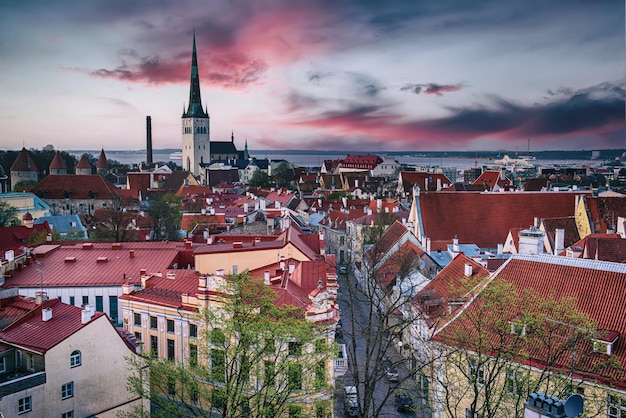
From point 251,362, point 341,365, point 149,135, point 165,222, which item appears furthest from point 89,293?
point 149,135

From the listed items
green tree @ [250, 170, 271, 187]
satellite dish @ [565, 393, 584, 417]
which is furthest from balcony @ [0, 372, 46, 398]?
green tree @ [250, 170, 271, 187]

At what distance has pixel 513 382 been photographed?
16656 mm

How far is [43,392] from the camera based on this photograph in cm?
1962

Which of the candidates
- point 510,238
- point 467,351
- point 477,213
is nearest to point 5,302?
point 467,351

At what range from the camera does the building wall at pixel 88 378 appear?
19.7 metres

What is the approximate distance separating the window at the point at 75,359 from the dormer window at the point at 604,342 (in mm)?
16353

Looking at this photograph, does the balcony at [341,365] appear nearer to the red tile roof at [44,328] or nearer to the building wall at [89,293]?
the red tile roof at [44,328]

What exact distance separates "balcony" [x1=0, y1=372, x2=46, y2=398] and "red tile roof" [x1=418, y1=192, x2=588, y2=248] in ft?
92.7

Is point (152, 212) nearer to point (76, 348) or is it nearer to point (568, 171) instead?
point (76, 348)

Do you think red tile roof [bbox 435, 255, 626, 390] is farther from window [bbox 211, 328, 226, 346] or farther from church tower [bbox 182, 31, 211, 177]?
church tower [bbox 182, 31, 211, 177]

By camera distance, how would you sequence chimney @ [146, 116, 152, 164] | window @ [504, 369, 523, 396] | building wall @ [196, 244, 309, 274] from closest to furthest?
1. window @ [504, 369, 523, 396]
2. building wall @ [196, 244, 309, 274]
3. chimney @ [146, 116, 152, 164]

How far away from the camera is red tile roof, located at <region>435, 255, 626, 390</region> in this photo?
16.8 metres

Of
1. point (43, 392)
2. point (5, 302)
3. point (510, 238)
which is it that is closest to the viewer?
point (43, 392)

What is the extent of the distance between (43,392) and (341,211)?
4273 cm
